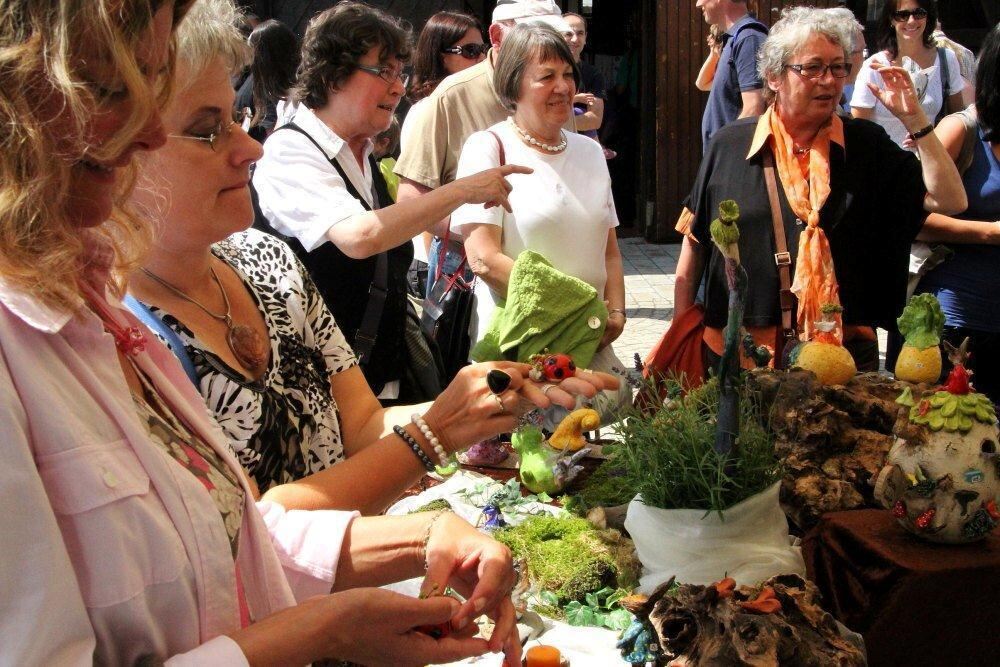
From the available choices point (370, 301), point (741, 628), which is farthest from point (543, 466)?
point (741, 628)

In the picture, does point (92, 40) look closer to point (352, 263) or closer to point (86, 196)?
point (86, 196)

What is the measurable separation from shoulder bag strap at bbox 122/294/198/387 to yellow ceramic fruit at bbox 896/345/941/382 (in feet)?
5.64

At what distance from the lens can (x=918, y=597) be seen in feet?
6.07

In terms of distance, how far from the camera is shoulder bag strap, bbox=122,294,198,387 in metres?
1.45

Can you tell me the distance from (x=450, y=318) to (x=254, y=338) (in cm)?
179

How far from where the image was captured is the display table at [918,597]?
1.85 metres

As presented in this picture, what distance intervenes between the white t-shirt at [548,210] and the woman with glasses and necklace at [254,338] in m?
→ 1.37

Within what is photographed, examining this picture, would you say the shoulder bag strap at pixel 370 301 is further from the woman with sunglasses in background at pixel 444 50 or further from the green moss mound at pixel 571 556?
the woman with sunglasses in background at pixel 444 50

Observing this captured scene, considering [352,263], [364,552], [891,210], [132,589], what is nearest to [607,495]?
[352,263]

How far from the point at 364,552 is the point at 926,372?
61.7 inches

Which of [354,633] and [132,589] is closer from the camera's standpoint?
[132,589]

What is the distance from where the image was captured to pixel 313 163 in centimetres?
263

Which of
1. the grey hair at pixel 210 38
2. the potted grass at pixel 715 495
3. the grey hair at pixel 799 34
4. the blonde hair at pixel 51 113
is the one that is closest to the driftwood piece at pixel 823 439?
the potted grass at pixel 715 495

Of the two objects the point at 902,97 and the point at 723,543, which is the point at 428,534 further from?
the point at 902,97
